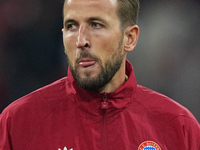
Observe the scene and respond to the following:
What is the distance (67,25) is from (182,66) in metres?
2.68

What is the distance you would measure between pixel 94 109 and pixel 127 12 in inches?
22.0

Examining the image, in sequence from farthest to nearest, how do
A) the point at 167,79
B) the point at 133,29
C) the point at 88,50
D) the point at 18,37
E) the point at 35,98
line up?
the point at 167,79 < the point at 18,37 < the point at 133,29 < the point at 35,98 < the point at 88,50

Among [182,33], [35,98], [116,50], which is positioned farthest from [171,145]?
[182,33]

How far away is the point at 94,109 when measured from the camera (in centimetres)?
176

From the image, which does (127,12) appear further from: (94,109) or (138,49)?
(138,49)

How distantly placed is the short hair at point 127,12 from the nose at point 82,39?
241mm

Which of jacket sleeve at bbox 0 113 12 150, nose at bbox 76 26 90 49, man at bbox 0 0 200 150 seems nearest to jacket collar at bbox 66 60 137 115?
man at bbox 0 0 200 150

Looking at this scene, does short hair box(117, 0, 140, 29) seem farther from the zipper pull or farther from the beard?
the zipper pull

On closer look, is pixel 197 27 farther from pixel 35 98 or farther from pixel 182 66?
pixel 35 98

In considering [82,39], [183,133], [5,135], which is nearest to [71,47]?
[82,39]

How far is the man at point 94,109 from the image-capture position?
1.71 metres

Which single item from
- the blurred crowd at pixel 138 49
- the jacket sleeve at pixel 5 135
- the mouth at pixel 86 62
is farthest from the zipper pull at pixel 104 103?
the blurred crowd at pixel 138 49

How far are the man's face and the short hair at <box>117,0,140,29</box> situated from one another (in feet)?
0.21

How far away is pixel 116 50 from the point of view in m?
1.83
